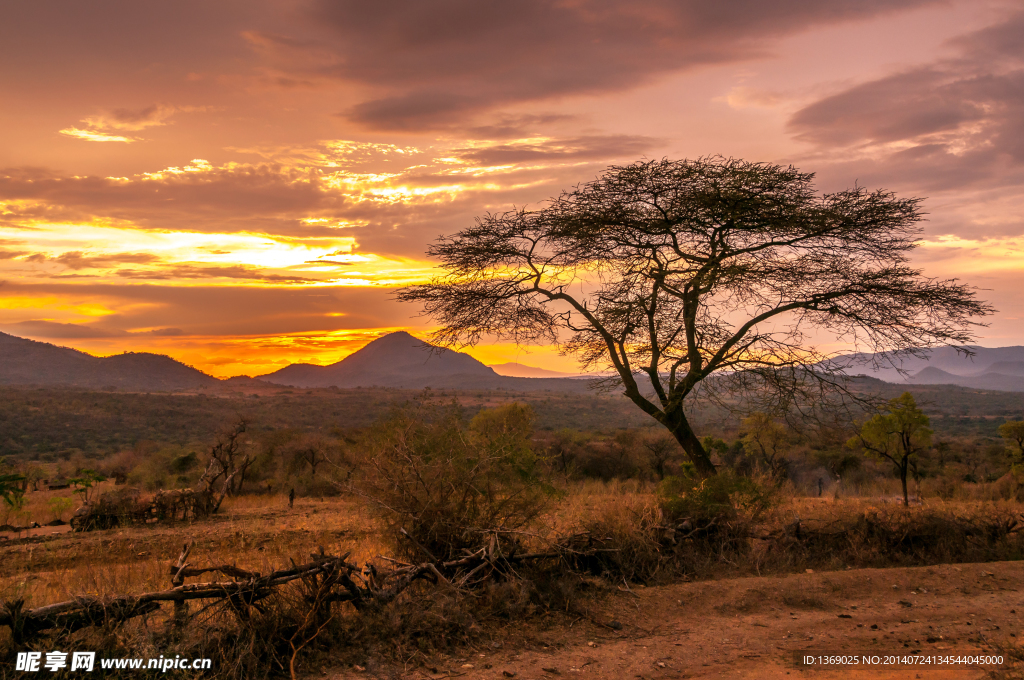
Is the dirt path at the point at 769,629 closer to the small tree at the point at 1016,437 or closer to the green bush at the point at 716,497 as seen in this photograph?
the green bush at the point at 716,497

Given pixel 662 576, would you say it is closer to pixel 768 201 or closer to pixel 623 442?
pixel 768 201

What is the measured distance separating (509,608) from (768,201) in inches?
317

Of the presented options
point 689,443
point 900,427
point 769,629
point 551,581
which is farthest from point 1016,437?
point 551,581

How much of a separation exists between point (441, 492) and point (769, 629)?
3.74m

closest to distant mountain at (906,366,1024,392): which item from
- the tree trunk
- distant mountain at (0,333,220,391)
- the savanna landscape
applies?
the tree trunk

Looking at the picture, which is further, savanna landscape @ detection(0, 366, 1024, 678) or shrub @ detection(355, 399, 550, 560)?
shrub @ detection(355, 399, 550, 560)

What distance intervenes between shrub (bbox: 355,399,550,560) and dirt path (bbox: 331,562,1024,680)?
4.76 ft

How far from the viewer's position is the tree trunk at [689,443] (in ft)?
36.1

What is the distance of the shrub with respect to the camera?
23.1ft

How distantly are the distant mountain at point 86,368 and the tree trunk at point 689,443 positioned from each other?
130 metres

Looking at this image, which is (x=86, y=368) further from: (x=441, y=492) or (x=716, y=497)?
(x=716, y=497)

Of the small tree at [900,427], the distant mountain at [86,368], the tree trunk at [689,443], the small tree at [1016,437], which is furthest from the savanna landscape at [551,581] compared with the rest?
the distant mountain at [86,368]

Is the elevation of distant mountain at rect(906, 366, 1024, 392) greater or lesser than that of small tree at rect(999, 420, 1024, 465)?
lesser

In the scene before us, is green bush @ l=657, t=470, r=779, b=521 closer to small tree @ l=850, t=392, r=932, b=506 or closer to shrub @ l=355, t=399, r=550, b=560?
shrub @ l=355, t=399, r=550, b=560
